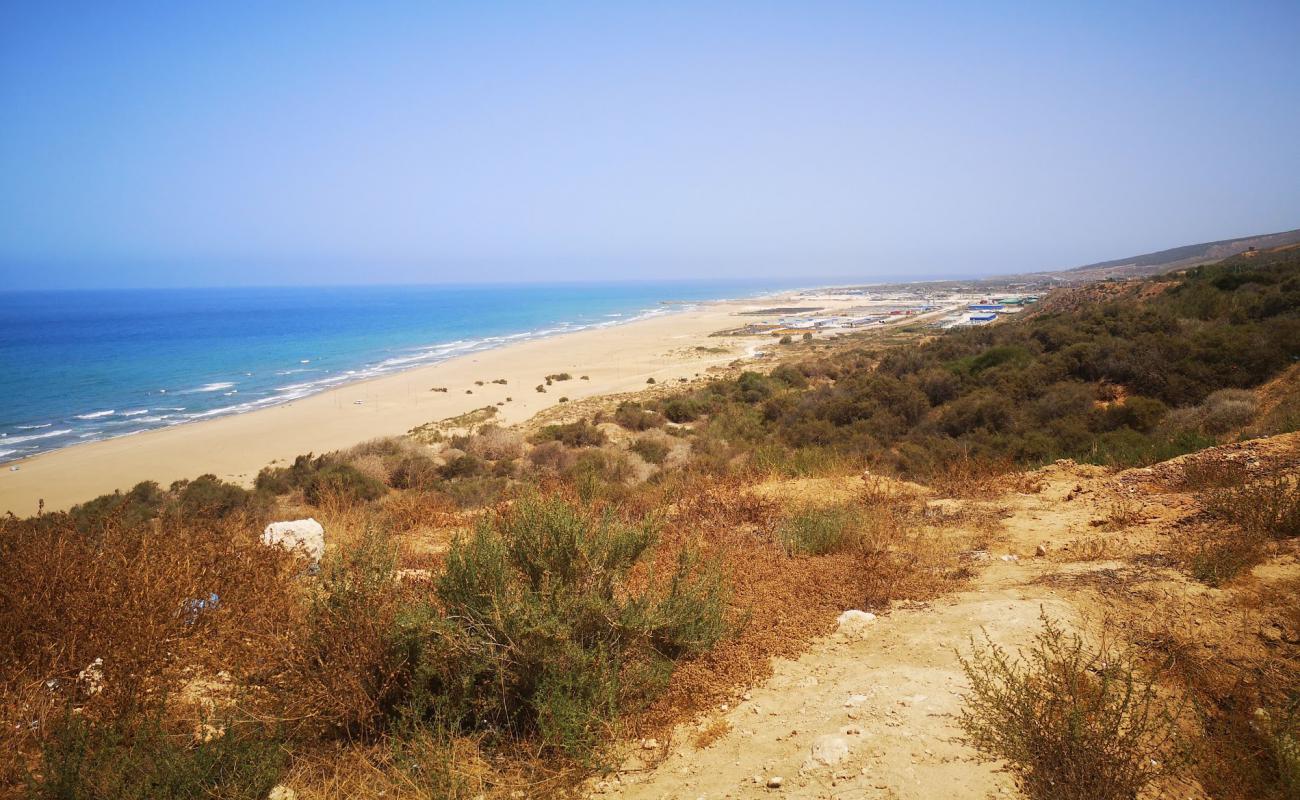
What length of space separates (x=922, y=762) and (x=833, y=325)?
63.5 metres

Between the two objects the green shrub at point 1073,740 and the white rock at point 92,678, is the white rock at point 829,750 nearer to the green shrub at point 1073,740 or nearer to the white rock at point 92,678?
the green shrub at point 1073,740

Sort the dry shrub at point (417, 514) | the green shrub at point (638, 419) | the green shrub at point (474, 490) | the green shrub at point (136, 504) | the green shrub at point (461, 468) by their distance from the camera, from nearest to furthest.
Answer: the dry shrub at point (417, 514) < the green shrub at point (136, 504) < the green shrub at point (474, 490) < the green shrub at point (461, 468) < the green shrub at point (638, 419)

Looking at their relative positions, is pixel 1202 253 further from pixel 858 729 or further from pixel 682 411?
pixel 858 729

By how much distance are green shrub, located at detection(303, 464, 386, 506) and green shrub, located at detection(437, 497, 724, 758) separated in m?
9.00

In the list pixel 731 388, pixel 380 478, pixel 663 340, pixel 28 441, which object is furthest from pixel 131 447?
pixel 663 340

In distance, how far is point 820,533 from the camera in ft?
21.2

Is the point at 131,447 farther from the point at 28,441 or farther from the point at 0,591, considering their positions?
the point at 0,591

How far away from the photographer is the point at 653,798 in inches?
120

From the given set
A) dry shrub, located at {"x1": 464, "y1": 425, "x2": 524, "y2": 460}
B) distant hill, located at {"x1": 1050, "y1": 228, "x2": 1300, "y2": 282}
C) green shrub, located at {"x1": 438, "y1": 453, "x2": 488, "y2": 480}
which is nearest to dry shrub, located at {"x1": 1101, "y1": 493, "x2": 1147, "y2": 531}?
green shrub, located at {"x1": 438, "y1": 453, "x2": 488, "y2": 480}

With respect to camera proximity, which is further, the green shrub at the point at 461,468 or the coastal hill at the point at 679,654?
the green shrub at the point at 461,468

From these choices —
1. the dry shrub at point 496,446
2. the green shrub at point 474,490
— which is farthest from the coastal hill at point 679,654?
the dry shrub at point 496,446

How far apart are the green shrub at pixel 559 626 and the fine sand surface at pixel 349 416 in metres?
17.2

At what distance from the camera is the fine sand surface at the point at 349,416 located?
18422 millimetres

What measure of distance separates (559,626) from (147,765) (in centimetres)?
201
